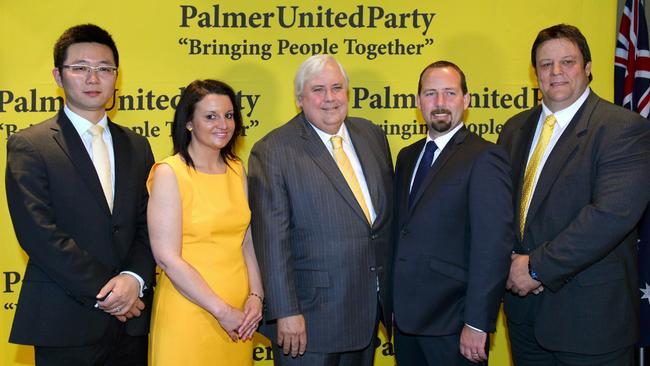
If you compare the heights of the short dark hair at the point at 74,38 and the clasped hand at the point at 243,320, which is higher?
the short dark hair at the point at 74,38

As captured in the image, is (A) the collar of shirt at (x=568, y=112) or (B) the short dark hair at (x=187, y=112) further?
(A) the collar of shirt at (x=568, y=112)

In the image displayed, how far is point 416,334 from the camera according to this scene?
2672 millimetres

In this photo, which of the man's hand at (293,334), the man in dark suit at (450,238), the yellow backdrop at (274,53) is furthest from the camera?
the yellow backdrop at (274,53)

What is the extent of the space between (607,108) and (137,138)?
213 centimetres

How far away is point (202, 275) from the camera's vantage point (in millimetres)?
2578

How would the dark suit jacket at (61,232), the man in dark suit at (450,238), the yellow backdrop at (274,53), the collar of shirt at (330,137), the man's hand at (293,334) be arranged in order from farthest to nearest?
the yellow backdrop at (274,53)
the collar of shirt at (330,137)
the man's hand at (293,334)
the man in dark suit at (450,238)
the dark suit jacket at (61,232)

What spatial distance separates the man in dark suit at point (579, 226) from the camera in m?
2.50

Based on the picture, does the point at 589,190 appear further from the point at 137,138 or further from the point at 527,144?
the point at 137,138

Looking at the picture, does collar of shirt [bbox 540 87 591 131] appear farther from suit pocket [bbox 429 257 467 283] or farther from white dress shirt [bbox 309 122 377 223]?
white dress shirt [bbox 309 122 377 223]

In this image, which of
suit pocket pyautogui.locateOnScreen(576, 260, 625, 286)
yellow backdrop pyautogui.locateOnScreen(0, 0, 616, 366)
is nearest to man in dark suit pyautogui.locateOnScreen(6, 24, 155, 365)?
yellow backdrop pyautogui.locateOnScreen(0, 0, 616, 366)

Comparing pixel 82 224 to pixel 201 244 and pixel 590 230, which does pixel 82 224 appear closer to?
pixel 201 244

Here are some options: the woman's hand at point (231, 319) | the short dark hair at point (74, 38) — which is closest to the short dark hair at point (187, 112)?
the short dark hair at point (74, 38)

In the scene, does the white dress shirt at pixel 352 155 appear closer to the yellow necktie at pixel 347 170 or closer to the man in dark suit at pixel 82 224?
the yellow necktie at pixel 347 170

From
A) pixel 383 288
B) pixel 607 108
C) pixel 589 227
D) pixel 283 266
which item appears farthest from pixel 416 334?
pixel 607 108
